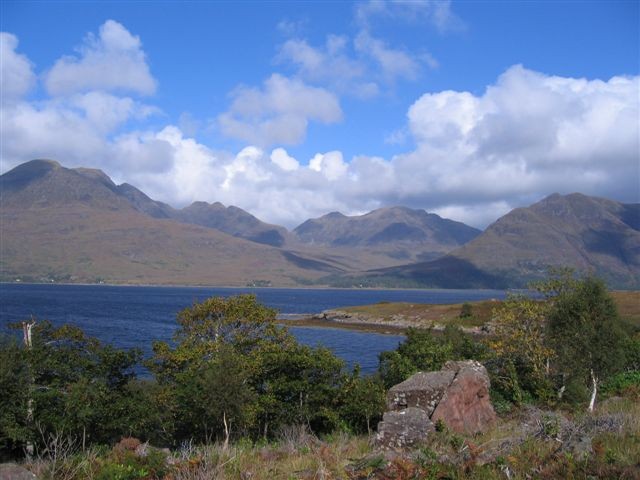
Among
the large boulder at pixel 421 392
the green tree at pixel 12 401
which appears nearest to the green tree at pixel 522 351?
the large boulder at pixel 421 392

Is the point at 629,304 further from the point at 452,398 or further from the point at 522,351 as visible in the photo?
the point at 452,398

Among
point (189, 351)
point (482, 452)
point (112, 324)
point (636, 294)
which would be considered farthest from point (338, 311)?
point (482, 452)

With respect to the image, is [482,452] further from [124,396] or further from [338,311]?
[338,311]

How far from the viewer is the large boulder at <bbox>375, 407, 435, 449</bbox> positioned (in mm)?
15031

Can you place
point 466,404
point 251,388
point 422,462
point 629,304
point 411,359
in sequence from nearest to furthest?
1. point 422,462
2. point 466,404
3. point 251,388
4. point 411,359
5. point 629,304

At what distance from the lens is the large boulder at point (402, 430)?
15031mm

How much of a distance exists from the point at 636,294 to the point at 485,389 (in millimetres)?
111237

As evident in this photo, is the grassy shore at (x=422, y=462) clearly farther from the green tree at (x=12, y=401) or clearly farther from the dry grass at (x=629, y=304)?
the dry grass at (x=629, y=304)

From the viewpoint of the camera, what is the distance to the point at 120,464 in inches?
455

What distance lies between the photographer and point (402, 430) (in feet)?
50.2

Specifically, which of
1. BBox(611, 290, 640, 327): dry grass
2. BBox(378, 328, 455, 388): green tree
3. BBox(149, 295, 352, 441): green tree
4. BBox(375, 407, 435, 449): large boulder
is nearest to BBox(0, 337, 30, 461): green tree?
BBox(149, 295, 352, 441): green tree

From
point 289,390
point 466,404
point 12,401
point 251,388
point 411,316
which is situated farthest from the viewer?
point 411,316

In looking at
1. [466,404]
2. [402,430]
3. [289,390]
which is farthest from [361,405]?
[402,430]

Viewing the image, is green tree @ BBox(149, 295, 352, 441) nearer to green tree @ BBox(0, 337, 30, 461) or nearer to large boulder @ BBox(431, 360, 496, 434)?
large boulder @ BBox(431, 360, 496, 434)
